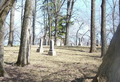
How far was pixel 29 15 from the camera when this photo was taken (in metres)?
6.31

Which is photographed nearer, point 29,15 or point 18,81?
point 18,81

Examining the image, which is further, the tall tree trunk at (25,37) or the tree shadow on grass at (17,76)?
the tall tree trunk at (25,37)

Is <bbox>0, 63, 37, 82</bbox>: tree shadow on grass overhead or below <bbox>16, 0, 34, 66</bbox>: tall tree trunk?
below

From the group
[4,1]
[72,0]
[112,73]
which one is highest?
[72,0]

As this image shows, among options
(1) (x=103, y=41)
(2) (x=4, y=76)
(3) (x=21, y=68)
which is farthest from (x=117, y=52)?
(1) (x=103, y=41)

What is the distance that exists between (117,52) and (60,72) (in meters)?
3.64

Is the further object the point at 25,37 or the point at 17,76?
the point at 25,37

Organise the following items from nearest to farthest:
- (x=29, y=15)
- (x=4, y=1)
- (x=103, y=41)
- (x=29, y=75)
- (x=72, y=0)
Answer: (x=4, y=1) → (x=29, y=75) → (x=29, y=15) → (x=103, y=41) → (x=72, y=0)

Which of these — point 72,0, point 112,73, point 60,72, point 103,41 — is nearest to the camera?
point 112,73

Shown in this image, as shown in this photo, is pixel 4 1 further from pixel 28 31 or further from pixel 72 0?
pixel 72 0

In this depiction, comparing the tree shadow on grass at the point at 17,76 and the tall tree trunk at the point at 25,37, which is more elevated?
the tall tree trunk at the point at 25,37

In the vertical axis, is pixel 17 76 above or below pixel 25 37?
below

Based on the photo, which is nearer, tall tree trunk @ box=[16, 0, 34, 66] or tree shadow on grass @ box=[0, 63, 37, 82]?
tree shadow on grass @ box=[0, 63, 37, 82]

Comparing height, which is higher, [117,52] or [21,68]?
[117,52]
